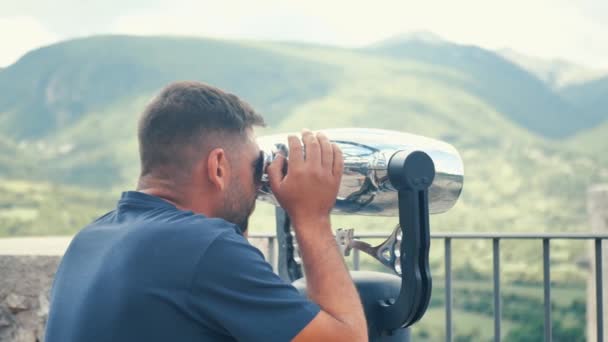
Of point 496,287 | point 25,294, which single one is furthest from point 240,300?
point 25,294

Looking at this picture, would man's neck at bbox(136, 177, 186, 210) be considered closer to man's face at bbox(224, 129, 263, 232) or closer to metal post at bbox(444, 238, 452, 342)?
man's face at bbox(224, 129, 263, 232)

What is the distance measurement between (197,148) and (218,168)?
5 centimetres

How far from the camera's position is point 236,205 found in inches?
52.1

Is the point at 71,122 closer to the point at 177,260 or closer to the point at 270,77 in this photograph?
the point at 270,77

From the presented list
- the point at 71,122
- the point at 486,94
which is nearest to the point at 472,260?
the point at 486,94

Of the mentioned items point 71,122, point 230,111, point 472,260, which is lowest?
point 472,260

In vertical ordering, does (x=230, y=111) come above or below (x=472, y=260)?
above

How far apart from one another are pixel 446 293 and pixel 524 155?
1828cm

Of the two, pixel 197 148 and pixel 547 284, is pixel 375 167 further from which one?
pixel 547 284

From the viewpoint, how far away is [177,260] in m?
1.12

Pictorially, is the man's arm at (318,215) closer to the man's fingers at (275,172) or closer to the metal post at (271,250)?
the man's fingers at (275,172)

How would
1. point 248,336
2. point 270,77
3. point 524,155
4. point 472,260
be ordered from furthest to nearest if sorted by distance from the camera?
point 270,77
point 524,155
point 472,260
point 248,336

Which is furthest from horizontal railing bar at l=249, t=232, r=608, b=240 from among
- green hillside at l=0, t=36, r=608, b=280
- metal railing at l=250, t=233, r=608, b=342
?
green hillside at l=0, t=36, r=608, b=280

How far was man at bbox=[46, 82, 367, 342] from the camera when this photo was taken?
1.12 metres
